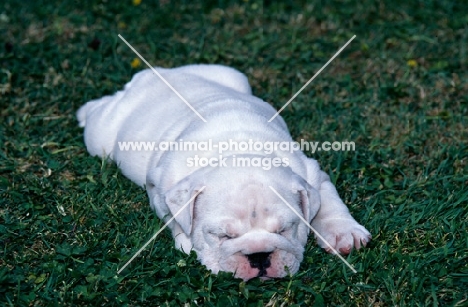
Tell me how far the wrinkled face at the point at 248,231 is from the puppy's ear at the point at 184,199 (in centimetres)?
5

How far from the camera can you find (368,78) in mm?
6324

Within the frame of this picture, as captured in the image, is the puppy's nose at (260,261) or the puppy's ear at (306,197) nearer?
the puppy's nose at (260,261)

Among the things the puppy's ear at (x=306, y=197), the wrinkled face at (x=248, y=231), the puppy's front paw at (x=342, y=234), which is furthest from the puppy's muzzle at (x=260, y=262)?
the puppy's front paw at (x=342, y=234)

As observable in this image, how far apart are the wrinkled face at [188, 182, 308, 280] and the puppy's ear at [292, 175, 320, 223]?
9cm

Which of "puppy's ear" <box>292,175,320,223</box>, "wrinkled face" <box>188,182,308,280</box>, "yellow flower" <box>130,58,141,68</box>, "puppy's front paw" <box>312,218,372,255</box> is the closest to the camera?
"wrinkled face" <box>188,182,308,280</box>

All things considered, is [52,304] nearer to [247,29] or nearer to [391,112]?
[391,112]

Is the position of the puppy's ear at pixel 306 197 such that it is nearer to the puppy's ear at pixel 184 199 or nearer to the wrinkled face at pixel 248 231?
the wrinkled face at pixel 248 231

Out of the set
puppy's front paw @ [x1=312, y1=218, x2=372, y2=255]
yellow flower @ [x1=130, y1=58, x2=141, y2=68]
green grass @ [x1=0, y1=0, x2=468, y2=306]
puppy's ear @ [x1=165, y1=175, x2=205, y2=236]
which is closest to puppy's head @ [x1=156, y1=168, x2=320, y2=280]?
puppy's ear @ [x1=165, y1=175, x2=205, y2=236]

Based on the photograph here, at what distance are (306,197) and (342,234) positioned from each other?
14.7 inches

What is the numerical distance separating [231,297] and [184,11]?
4316 millimetres

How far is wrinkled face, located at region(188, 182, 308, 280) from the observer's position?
12.1ft

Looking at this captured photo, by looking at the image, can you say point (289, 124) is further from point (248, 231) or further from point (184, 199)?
point (248, 231)

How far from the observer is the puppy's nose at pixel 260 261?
3.72m

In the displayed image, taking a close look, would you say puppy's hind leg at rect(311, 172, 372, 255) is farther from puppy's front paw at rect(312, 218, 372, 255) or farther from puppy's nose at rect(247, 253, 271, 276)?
puppy's nose at rect(247, 253, 271, 276)
